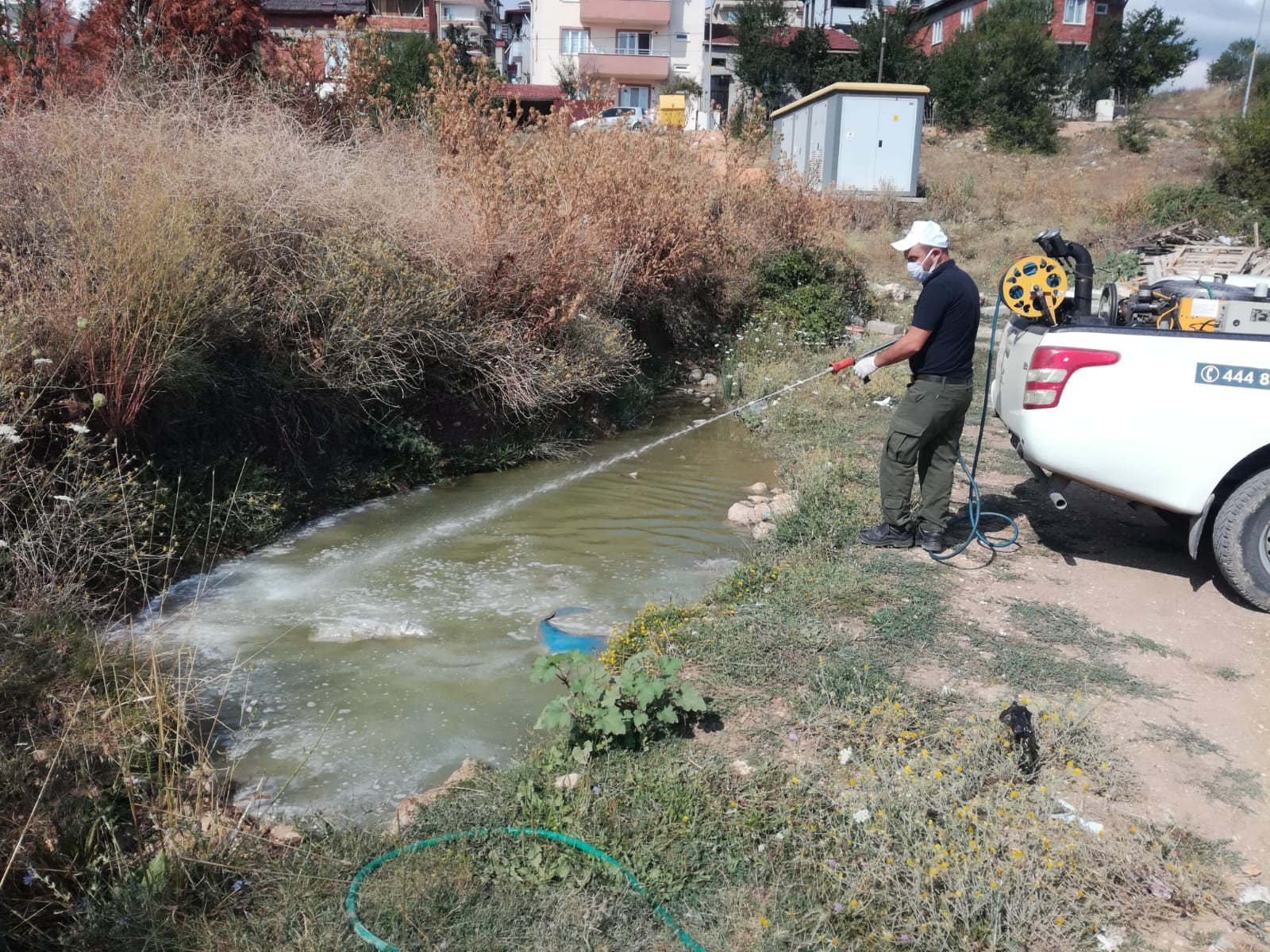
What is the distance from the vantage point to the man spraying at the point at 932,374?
19.7 ft

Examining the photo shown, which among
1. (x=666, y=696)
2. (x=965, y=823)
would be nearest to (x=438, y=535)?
(x=666, y=696)

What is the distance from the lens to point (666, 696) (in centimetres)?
437

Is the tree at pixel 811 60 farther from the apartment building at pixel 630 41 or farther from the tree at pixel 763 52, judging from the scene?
the apartment building at pixel 630 41

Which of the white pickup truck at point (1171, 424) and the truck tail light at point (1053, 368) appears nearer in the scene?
the white pickup truck at point (1171, 424)

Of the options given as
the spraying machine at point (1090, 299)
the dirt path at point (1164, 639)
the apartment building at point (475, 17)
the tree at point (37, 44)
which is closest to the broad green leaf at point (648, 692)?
the dirt path at point (1164, 639)

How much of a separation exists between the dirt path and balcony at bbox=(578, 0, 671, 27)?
45.5 metres

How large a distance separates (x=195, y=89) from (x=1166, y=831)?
32.5 ft

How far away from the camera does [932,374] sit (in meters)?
6.11

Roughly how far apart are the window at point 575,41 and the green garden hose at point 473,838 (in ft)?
165

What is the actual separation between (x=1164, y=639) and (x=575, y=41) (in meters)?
49.6

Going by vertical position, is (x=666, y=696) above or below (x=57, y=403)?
below

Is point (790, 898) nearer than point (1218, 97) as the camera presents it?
Yes

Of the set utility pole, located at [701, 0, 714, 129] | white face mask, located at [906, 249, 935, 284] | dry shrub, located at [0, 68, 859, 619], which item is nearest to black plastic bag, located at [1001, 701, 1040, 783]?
white face mask, located at [906, 249, 935, 284]

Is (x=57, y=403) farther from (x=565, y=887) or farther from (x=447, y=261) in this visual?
(x=565, y=887)
